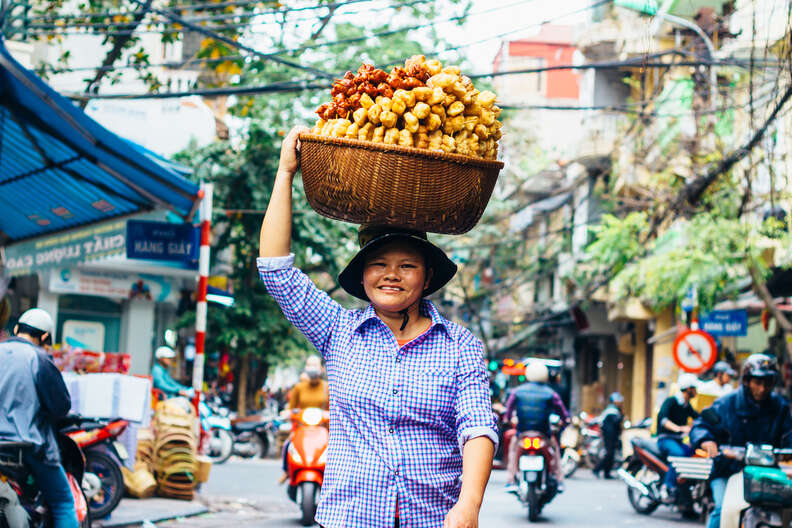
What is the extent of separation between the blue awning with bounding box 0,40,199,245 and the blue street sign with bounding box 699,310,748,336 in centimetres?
988

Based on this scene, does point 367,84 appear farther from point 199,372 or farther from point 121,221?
point 199,372

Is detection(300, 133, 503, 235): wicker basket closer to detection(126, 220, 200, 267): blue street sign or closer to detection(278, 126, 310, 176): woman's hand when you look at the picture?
detection(278, 126, 310, 176): woman's hand

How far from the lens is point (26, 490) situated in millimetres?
6410

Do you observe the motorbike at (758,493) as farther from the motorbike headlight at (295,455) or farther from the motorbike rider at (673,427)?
the motorbike rider at (673,427)

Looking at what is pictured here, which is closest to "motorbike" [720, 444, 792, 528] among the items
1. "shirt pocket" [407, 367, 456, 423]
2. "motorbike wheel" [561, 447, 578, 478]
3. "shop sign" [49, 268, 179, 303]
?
"shirt pocket" [407, 367, 456, 423]

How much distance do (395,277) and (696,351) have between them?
43.1ft

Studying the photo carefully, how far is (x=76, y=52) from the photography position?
21.9 meters

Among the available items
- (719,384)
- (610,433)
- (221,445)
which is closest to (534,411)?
(719,384)

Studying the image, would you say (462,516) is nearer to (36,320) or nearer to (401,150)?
(401,150)

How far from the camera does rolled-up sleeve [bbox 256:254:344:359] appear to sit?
327 centimetres

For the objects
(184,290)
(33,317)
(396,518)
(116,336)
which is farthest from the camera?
(184,290)

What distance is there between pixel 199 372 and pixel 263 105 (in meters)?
11.6

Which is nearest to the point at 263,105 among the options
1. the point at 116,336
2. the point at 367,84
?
the point at 116,336

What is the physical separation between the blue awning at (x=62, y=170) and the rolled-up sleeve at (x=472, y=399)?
16.1 feet
